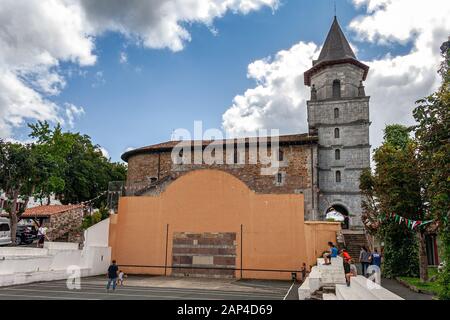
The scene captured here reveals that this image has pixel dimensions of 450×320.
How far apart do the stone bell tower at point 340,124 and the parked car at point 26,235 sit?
22981 millimetres

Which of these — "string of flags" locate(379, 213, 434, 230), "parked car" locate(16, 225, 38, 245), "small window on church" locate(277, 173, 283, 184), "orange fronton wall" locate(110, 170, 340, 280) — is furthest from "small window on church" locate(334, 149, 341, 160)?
"parked car" locate(16, 225, 38, 245)

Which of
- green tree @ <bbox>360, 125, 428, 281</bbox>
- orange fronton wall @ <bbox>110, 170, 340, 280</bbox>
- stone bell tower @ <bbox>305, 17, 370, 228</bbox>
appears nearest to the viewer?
green tree @ <bbox>360, 125, 428, 281</bbox>

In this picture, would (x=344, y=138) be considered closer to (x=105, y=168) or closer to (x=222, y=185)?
(x=222, y=185)

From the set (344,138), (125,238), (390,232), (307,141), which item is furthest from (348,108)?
(125,238)

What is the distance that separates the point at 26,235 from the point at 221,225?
13.0 meters

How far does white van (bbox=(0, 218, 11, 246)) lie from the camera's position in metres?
22.6

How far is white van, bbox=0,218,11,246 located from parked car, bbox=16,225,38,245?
1.37m

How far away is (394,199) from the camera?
61.8 feet

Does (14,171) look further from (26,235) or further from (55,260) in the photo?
(55,260)

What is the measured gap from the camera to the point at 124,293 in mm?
14422

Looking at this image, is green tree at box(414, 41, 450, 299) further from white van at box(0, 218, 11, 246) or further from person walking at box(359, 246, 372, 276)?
white van at box(0, 218, 11, 246)

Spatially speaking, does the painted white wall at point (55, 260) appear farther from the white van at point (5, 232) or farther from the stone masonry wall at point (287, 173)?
the stone masonry wall at point (287, 173)

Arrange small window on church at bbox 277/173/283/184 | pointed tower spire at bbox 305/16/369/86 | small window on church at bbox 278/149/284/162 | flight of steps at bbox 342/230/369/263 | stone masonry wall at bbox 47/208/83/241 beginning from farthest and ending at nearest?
pointed tower spire at bbox 305/16/369/86 < small window on church at bbox 278/149/284/162 < small window on church at bbox 277/173/283/184 < flight of steps at bbox 342/230/369/263 < stone masonry wall at bbox 47/208/83/241
